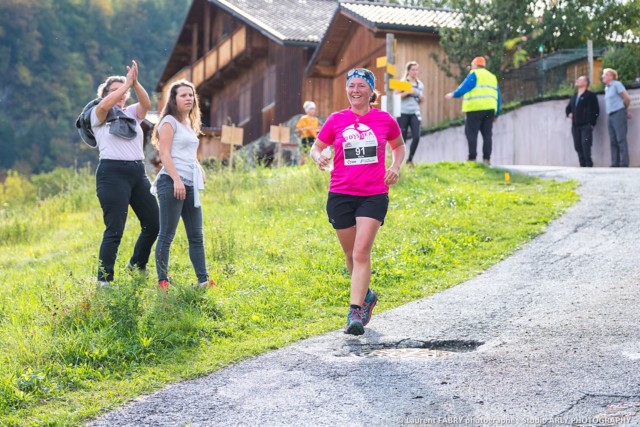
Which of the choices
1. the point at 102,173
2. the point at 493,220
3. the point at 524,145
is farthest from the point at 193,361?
the point at 524,145

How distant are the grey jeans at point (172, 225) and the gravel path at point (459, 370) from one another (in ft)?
5.21

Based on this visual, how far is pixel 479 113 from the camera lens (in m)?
15.9

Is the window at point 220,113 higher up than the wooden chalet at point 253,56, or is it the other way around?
the wooden chalet at point 253,56

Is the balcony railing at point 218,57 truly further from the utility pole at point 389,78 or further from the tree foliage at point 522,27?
the utility pole at point 389,78

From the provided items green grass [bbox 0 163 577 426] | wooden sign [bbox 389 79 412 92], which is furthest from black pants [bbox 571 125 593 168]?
wooden sign [bbox 389 79 412 92]

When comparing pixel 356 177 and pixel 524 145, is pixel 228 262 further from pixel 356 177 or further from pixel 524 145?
pixel 524 145

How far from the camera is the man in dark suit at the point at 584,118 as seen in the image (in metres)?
19.3

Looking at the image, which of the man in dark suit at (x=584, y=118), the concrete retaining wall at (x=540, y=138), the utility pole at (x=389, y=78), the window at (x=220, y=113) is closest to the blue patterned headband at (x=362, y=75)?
the utility pole at (x=389, y=78)

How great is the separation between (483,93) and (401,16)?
42.1 feet

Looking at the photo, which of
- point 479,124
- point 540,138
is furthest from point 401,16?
point 479,124

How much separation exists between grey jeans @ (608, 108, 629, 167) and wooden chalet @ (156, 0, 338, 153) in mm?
14255

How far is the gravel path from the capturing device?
5.12m

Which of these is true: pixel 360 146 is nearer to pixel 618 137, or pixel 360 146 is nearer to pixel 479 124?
pixel 479 124

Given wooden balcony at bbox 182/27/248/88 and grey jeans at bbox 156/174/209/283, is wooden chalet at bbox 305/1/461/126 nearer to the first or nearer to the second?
wooden balcony at bbox 182/27/248/88
